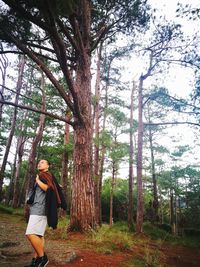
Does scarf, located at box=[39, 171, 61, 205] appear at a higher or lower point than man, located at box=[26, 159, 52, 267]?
higher

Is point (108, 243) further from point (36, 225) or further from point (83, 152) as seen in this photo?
point (83, 152)

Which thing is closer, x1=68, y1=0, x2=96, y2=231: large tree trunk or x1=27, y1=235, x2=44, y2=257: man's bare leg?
x1=27, y1=235, x2=44, y2=257: man's bare leg

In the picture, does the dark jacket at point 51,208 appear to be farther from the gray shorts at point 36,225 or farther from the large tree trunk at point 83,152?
the large tree trunk at point 83,152

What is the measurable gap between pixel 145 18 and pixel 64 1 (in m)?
4.67

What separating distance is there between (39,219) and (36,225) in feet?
0.32

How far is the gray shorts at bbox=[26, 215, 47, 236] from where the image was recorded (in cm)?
357

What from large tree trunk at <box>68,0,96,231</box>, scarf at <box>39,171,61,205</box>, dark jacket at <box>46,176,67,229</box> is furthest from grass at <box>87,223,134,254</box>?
scarf at <box>39,171,61,205</box>

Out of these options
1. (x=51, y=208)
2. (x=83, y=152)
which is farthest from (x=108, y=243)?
(x=83, y=152)

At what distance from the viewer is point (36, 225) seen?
3619mm

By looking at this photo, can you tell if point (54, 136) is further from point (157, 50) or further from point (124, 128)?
point (157, 50)

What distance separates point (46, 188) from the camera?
149 inches

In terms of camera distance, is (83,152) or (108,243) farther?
(83,152)

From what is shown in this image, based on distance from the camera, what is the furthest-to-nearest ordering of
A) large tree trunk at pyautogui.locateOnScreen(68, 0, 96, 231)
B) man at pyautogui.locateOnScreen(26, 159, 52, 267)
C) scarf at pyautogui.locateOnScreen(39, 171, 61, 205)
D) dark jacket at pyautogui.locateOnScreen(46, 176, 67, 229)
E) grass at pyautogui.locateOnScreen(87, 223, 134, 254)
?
large tree trunk at pyautogui.locateOnScreen(68, 0, 96, 231) < grass at pyautogui.locateOnScreen(87, 223, 134, 254) < scarf at pyautogui.locateOnScreen(39, 171, 61, 205) < dark jacket at pyautogui.locateOnScreen(46, 176, 67, 229) < man at pyautogui.locateOnScreen(26, 159, 52, 267)

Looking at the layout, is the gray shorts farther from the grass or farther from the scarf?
the grass
